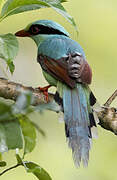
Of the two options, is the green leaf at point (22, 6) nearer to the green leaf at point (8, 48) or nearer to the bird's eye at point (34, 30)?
the green leaf at point (8, 48)

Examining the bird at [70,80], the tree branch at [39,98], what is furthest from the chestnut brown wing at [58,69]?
the tree branch at [39,98]

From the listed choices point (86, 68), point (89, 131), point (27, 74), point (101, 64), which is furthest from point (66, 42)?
point (101, 64)

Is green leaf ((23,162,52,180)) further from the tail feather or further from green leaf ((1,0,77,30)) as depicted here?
green leaf ((1,0,77,30))

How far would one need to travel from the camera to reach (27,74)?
6602 millimetres

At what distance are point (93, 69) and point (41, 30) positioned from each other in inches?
112

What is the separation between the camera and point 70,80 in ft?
10.9

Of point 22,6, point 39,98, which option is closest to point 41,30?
point 39,98

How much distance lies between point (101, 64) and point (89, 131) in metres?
4.25

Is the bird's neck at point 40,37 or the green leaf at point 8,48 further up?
the green leaf at point 8,48

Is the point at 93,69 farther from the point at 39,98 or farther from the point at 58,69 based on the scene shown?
the point at 39,98

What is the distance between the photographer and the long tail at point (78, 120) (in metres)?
2.61

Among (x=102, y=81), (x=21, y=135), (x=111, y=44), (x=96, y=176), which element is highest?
(x=21, y=135)

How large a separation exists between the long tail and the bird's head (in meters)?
0.93

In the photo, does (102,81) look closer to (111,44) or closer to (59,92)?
(111,44)
